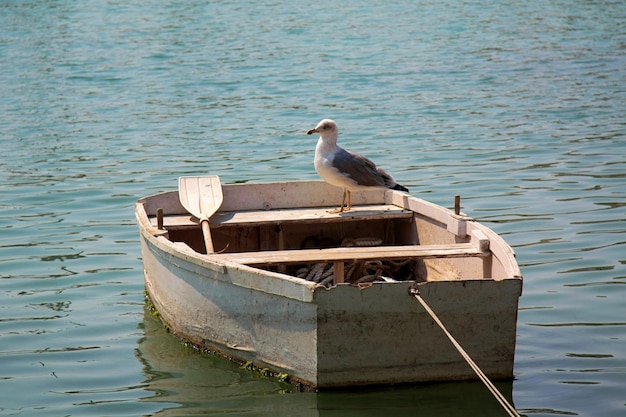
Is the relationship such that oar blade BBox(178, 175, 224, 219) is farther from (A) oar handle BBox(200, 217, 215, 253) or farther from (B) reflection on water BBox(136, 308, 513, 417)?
(B) reflection on water BBox(136, 308, 513, 417)

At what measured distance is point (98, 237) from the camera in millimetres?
10852

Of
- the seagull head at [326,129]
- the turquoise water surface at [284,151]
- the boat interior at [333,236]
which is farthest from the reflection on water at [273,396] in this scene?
the seagull head at [326,129]

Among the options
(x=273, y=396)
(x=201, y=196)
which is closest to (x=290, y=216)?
(x=201, y=196)

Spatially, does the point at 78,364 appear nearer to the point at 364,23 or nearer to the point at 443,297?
the point at 443,297

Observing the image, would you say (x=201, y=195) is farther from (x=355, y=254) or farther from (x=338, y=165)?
(x=355, y=254)

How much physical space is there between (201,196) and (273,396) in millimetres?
2518

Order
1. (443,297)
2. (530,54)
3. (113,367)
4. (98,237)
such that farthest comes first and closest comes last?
(530,54), (98,237), (113,367), (443,297)

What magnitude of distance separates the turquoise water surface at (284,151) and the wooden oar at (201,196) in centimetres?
89

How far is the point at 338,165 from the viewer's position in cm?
847

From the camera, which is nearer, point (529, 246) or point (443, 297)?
point (443, 297)

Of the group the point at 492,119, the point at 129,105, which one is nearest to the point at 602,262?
the point at 492,119

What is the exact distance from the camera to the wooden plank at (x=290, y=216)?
861 cm

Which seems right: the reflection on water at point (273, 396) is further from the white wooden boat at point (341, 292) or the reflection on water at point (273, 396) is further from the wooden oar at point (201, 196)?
the wooden oar at point (201, 196)

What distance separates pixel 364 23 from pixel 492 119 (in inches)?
471
